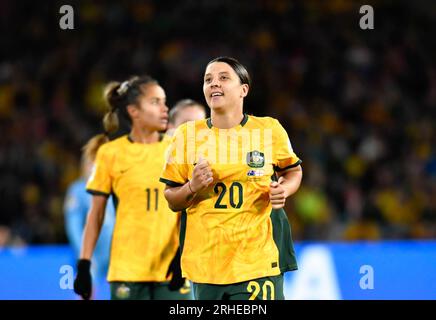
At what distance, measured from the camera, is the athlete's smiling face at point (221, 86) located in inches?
163

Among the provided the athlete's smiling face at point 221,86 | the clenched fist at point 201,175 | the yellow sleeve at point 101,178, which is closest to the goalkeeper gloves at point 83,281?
the yellow sleeve at point 101,178

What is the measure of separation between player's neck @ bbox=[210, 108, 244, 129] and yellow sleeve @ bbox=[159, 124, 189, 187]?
17 centimetres

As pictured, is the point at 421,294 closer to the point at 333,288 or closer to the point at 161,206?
the point at 333,288

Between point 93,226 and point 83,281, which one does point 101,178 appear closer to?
point 93,226

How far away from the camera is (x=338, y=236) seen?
420 inches

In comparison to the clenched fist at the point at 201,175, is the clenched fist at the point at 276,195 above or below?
below

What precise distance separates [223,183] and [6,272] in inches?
175

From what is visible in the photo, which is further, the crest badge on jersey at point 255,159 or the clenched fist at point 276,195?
the crest badge on jersey at point 255,159

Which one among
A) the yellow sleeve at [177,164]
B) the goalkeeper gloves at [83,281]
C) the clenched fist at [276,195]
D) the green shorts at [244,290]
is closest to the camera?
the clenched fist at [276,195]

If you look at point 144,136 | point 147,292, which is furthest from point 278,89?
point 147,292

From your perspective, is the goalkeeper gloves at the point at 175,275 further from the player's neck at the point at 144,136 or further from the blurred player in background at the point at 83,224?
the blurred player in background at the point at 83,224

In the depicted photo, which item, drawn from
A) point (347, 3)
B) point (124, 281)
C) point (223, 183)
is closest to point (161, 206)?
point (124, 281)

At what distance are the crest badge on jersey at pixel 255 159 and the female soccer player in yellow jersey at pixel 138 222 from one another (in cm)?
115
